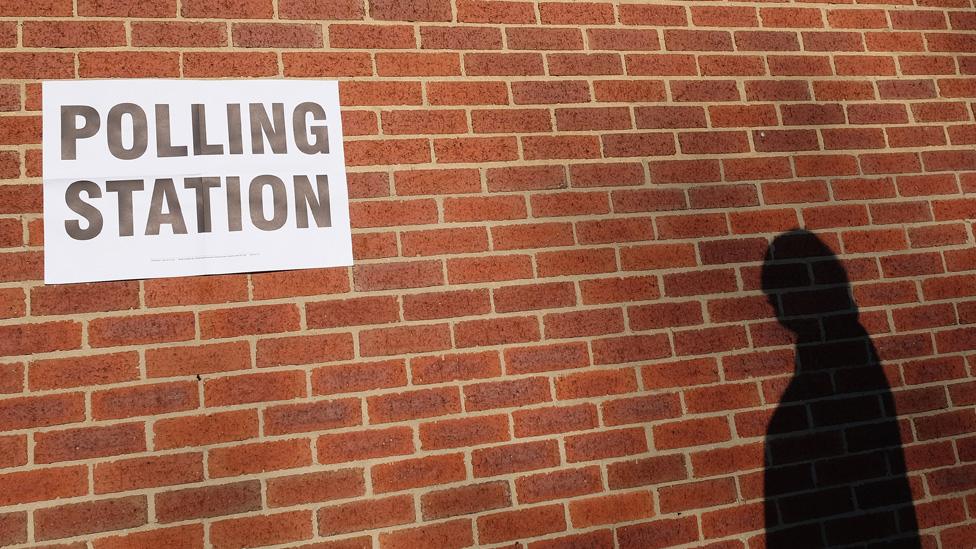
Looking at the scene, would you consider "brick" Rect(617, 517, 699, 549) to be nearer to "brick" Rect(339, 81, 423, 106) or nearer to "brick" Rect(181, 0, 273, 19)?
"brick" Rect(339, 81, 423, 106)

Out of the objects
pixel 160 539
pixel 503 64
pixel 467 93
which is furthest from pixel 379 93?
pixel 160 539

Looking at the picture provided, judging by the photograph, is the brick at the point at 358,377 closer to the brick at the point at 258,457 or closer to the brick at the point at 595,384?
the brick at the point at 258,457

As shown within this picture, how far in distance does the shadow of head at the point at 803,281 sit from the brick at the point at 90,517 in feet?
5.64

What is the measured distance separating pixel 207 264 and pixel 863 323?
184 cm

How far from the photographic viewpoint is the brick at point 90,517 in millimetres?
1341

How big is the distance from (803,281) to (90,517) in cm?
194

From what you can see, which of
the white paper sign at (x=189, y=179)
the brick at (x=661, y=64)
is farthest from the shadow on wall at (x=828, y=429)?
the white paper sign at (x=189, y=179)

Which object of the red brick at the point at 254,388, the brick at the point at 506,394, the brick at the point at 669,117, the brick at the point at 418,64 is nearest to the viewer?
the red brick at the point at 254,388

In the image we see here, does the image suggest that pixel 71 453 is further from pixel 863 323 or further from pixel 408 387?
pixel 863 323

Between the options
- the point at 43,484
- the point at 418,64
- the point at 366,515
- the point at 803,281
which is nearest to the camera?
the point at 43,484

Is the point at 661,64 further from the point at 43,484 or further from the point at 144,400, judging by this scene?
the point at 43,484

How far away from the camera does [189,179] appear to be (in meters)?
1.50

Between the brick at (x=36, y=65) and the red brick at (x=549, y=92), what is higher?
the brick at (x=36, y=65)

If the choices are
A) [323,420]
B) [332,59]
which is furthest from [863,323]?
[332,59]
